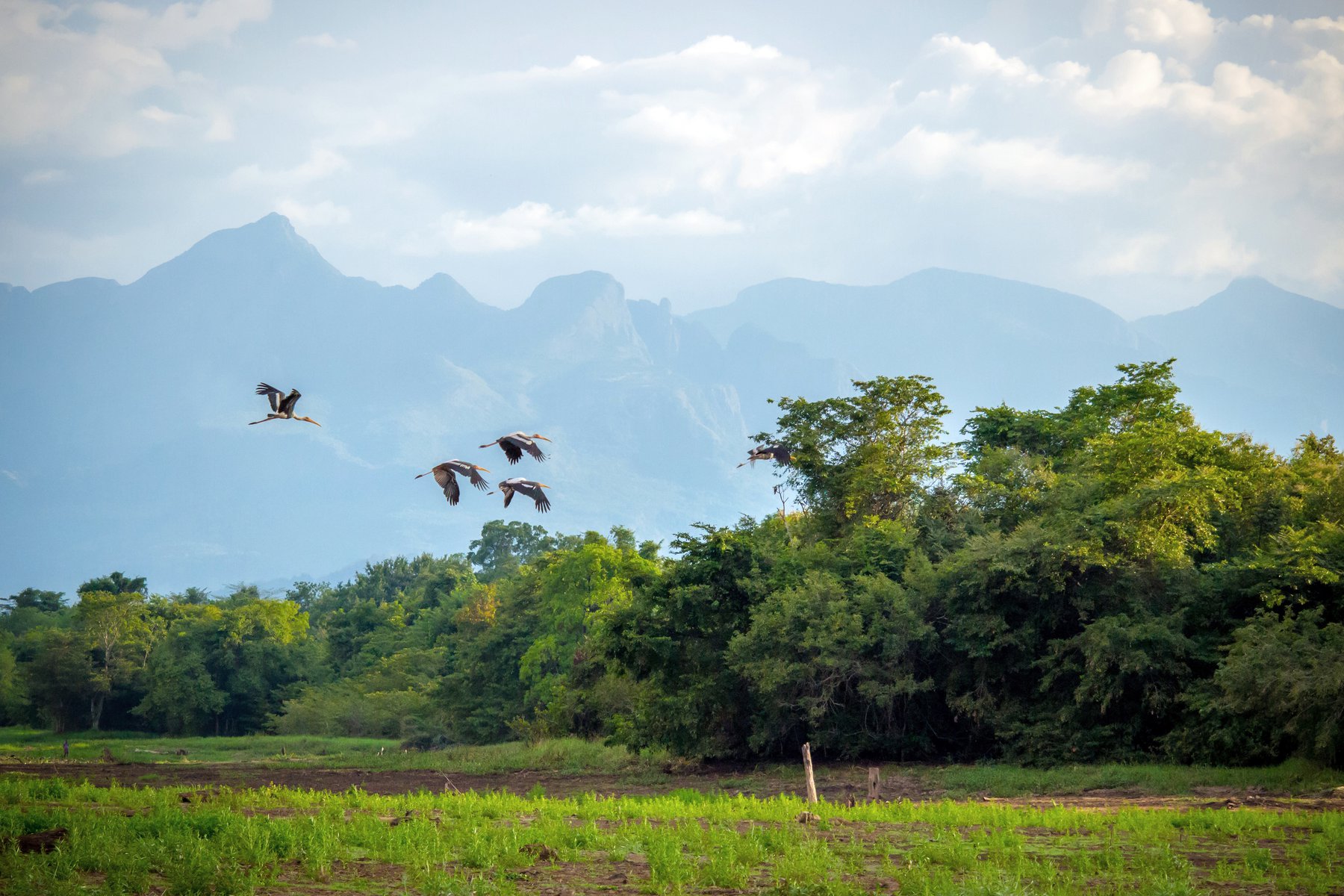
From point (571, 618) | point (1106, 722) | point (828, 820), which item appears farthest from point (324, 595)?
point (828, 820)

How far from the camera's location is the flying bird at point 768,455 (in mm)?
31186

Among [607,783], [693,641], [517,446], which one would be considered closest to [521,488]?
[517,446]

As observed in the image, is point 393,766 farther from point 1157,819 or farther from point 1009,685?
point 1157,819

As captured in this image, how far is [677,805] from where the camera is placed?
21.1 meters

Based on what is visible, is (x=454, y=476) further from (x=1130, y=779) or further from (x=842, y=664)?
(x=1130, y=779)

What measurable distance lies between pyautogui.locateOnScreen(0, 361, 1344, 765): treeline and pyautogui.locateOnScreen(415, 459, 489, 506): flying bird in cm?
1841

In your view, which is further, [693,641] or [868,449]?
[868,449]

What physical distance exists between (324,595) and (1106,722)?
97575mm

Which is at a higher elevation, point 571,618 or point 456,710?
point 571,618

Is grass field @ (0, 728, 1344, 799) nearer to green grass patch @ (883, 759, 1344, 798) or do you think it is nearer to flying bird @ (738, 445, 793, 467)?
green grass patch @ (883, 759, 1344, 798)

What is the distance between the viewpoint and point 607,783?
34188 mm

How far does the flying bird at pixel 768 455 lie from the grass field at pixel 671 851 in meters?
12.0

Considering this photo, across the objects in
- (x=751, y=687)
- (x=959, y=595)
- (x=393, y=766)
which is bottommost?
(x=393, y=766)

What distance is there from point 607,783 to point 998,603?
528 inches
